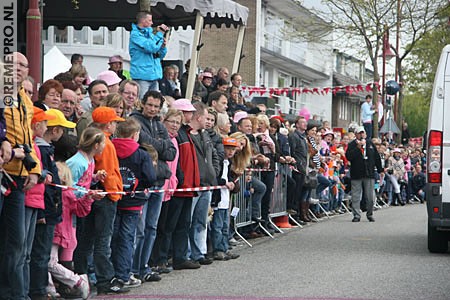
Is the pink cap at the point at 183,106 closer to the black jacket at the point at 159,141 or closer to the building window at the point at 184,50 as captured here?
the black jacket at the point at 159,141

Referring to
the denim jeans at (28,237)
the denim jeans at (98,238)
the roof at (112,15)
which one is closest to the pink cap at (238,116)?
the roof at (112,15)

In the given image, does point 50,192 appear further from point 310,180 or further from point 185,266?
point 310,180

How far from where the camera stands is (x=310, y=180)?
68.0 feet

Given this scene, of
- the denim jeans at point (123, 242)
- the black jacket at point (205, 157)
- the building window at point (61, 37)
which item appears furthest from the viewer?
the building window at point (61, 37)

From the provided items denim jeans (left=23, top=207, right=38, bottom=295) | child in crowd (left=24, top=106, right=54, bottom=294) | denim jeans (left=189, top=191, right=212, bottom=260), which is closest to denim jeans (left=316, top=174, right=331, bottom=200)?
denim jeans (left=189, top=191, right=212, bottom=260)

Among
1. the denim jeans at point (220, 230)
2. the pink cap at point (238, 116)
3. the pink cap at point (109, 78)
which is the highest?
the pink cap at point (109, 78)

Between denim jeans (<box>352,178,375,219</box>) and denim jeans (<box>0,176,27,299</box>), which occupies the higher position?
denim jeans (<box>0,176,27,299</box>)

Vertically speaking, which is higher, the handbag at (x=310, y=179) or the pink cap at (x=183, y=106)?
the pink cap at (x=183, y=106)

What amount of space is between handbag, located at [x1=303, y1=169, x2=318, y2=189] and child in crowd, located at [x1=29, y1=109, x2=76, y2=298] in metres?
11.9

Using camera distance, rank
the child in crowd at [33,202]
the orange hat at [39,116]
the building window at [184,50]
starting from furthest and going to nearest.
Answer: the building window at [184,50]
the orange hat at [39,116]
the child in crowd at [33,202]

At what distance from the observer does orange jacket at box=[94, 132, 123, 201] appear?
32.9 ft

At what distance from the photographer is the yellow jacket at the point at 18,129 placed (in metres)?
8.05

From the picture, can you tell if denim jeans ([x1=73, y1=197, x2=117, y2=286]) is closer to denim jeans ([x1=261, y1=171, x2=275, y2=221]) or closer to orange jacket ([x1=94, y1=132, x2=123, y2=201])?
orange jacket ([x1=94, y1=132, x2=123, y2=201])

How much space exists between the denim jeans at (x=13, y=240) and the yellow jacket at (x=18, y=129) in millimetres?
103
